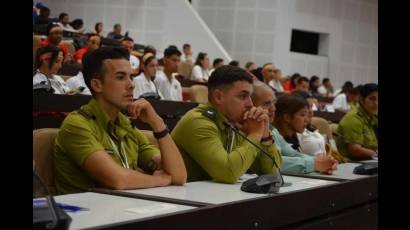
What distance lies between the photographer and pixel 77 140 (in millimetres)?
2490

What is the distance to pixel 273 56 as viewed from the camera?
16.0 metres

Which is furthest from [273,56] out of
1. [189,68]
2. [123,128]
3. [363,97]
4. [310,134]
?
[123,128]

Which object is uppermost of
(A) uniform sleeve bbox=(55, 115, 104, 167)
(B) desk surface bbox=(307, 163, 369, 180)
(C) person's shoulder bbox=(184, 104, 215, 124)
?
(C) person's shoulder bbox=(184, 104, 215, 124)

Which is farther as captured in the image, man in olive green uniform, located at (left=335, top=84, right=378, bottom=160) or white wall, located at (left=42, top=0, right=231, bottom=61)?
white wall, located at (left=42, top=0, right=231, bottom=61)

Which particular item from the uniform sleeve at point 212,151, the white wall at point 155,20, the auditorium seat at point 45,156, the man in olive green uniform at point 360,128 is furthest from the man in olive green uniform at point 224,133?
the white wall at point 155,20

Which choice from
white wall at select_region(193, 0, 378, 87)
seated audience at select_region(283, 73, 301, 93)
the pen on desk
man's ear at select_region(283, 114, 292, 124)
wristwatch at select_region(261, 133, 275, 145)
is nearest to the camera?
the pen on desk

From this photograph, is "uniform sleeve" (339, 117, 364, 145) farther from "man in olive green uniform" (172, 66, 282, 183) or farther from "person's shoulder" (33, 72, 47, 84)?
"person's shoulder" (33, 72, 47, 84)

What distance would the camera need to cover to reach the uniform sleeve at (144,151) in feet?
9.45

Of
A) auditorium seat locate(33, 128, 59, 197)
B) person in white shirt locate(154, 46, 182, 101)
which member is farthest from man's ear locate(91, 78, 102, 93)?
person in white shirt locate(154, 46, 182, 101)

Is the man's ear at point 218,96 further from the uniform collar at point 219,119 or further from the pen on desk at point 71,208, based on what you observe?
the pen on desk at point 71,208

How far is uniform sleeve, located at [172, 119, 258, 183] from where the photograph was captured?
2.76 m

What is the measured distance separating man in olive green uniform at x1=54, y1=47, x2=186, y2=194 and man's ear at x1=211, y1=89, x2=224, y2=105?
0.43 metres
